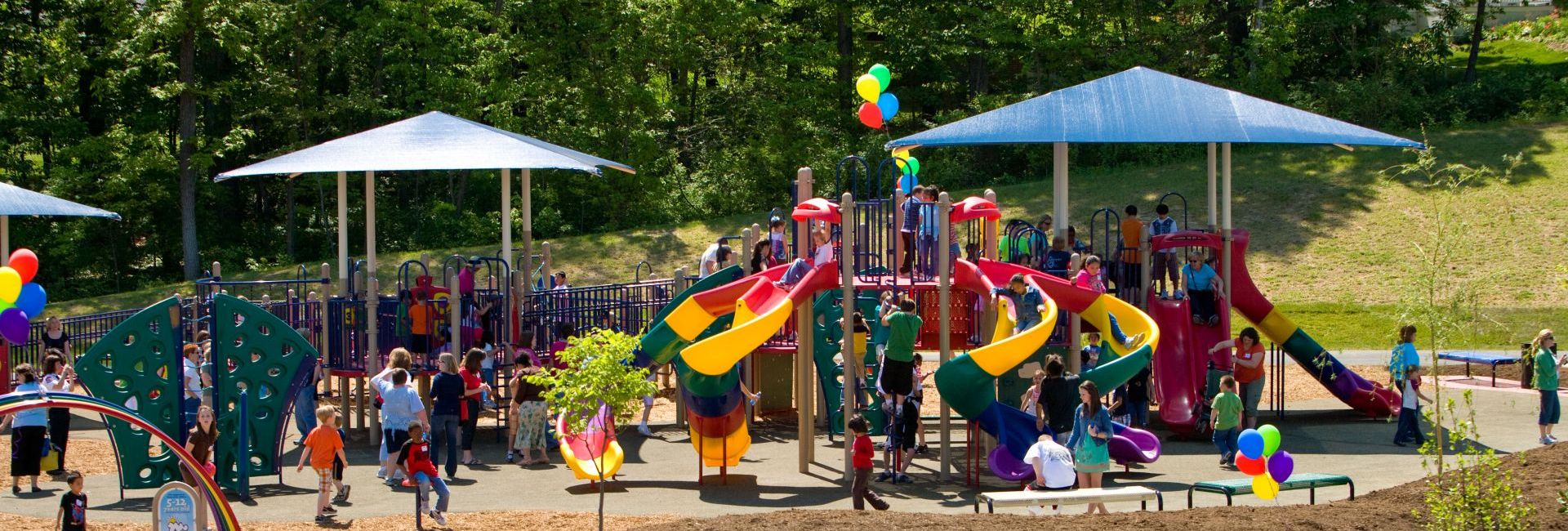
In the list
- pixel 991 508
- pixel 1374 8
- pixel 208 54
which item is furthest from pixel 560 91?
pixel 991 508

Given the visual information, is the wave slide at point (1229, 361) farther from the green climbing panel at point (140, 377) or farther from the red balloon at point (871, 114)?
the green climbing panel at point (140, 377)

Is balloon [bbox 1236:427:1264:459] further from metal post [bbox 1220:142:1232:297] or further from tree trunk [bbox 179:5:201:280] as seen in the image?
tree trunk [bbox 179:5:201:280]

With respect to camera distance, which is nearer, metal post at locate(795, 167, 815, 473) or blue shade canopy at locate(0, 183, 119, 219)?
metal post at locate(795, 167, 815, 473)

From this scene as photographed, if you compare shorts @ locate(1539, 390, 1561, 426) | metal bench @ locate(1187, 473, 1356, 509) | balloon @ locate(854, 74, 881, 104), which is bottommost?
metal bench @ locate(1187, 473, 1356, 509)

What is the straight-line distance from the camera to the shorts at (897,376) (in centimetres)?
1389

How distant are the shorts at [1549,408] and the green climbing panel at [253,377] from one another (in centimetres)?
1171

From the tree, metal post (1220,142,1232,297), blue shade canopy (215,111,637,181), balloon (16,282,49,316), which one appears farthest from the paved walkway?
blue shade canopy (215,111,637,181)

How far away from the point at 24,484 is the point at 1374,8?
32.5m

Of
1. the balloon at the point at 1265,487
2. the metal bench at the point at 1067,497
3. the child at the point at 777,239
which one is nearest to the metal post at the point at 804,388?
the child at the point at 777,239

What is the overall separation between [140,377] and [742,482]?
17.6 feet

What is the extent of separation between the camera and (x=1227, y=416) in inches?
567

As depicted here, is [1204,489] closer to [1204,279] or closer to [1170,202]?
[1204,279]

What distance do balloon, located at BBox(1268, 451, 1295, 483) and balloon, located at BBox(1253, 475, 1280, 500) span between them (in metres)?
0.05

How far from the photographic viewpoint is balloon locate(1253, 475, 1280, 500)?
11.7m
